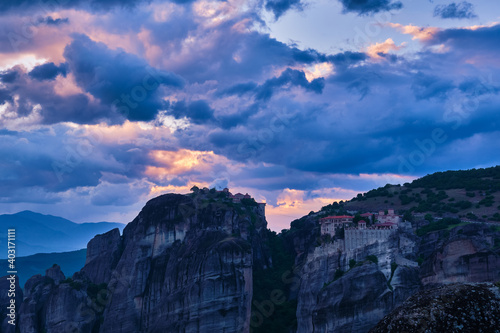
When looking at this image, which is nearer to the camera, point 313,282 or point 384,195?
point 313,282

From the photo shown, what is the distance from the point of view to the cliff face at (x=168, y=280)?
305 feet

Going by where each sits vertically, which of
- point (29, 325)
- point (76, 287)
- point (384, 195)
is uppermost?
point (384, 195)

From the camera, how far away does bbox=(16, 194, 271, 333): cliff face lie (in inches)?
3659

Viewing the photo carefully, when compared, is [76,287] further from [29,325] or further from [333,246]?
[333,246]

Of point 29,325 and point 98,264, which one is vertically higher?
point 98,264

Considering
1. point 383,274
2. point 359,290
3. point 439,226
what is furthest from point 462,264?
point 439,226

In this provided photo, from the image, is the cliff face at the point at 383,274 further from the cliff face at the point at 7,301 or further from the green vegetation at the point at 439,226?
the cliff face at the point at 7,301

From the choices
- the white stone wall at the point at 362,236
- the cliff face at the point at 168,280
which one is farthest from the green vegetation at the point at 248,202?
the white stone wall at the point at 362,236

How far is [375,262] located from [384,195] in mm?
75913

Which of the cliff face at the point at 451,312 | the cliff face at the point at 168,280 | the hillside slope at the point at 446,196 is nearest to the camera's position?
the cliff face at the point at 451,312

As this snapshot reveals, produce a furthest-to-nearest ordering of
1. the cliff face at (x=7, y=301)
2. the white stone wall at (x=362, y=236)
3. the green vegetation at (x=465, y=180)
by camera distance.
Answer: the green vegetation at (x=465, y=180)
the cliff face at (x=7, y=301)
the white stone wall at (x=362, y=236)

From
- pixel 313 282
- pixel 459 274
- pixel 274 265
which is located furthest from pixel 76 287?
pixel 459 274

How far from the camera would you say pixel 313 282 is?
86750 millimetres

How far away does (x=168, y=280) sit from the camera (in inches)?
4094
